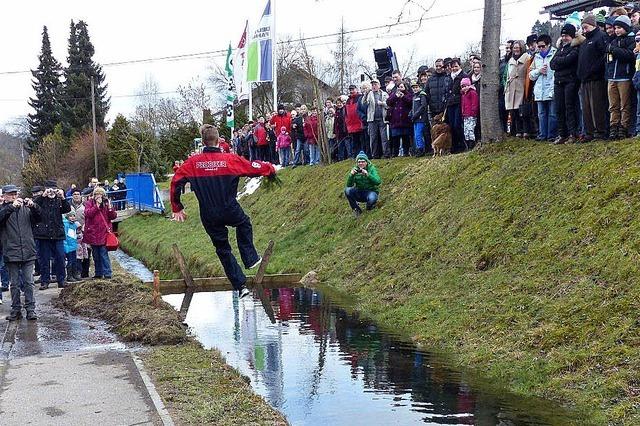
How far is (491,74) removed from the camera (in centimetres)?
1672

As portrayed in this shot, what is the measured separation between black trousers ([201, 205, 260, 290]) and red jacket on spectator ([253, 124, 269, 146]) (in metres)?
20.9

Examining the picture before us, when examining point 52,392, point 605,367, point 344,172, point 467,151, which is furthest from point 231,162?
point 344,172

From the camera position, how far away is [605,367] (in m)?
7.83

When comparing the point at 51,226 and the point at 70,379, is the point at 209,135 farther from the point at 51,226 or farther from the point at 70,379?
the point at 51,226

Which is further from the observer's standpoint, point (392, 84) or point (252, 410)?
point (392, 84)

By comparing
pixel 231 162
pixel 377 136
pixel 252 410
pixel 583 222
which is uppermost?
pixel 377 136

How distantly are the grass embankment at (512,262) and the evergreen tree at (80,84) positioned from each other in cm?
6055

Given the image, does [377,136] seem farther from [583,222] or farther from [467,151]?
[583,222]

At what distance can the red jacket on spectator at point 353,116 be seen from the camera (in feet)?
72.6

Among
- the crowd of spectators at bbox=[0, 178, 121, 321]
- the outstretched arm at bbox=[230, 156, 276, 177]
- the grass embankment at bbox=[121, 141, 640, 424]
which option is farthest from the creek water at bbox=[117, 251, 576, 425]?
the crowd of spectators at bbox=[0, 178, 121, 321]

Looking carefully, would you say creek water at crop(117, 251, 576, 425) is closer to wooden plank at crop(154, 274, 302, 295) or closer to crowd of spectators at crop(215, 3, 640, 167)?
wooden plank at crop(154, 274, 302, 295)

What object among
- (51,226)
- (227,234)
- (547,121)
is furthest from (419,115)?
(227,234)

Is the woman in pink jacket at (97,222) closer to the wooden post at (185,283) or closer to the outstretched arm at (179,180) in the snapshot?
the wooden post at (185,283)

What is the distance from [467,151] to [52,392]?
12128 millimetres
